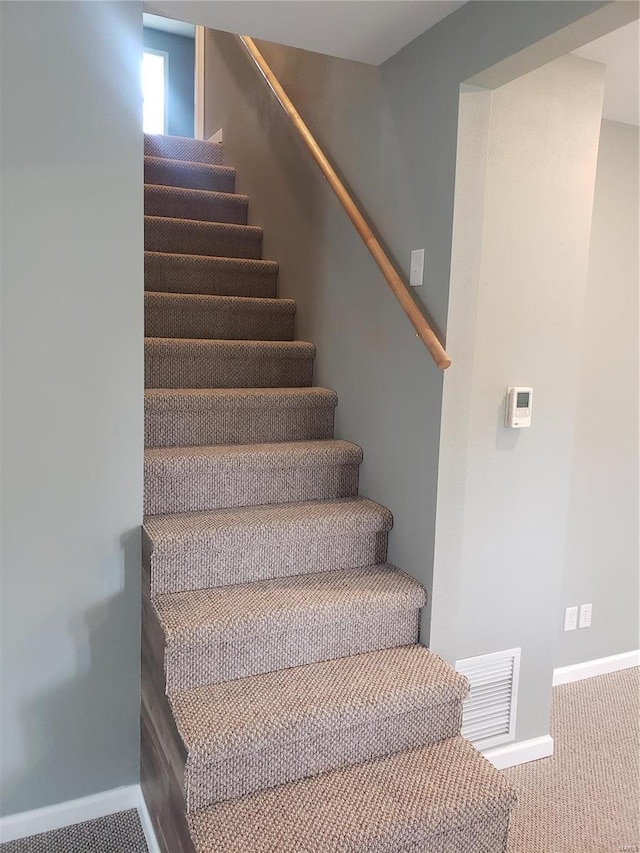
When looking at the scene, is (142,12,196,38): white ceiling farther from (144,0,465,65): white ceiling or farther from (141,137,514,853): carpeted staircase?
(144,0,465,65): white ceiling

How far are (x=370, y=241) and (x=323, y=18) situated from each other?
2.06ft

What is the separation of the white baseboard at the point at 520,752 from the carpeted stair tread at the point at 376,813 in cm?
63

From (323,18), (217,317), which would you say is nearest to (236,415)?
(217,317)

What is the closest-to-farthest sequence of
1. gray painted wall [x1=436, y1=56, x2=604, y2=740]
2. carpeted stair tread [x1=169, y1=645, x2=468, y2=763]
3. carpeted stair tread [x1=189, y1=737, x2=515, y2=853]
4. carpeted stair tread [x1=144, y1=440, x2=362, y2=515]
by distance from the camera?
1. carpeted stair tread [x1=189, y1=737, x2=515, y2=853]
2. carpeted stair tread [x1=169, y1=645, x2=468, y2=763]
3. gray painted wall [x1=436, y1=56, x2=604, y2=740]
4. carpeted stair tread [x1=144, y1=440, x2=362, y2=515]

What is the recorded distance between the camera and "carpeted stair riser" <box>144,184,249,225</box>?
3.16 m

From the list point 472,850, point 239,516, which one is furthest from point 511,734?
point 239,516

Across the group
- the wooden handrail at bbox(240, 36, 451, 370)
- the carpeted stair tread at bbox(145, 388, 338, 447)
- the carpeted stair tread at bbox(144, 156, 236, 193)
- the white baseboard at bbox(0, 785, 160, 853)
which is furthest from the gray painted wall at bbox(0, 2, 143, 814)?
the carpeted stair tread at bbox(144, 156, 236, 193)

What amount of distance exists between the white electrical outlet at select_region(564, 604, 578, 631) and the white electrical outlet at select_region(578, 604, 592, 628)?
27 mm

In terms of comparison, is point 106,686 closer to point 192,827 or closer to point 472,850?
point 192,827

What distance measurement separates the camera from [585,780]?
218 cm

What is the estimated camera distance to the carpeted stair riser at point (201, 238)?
2971 mm

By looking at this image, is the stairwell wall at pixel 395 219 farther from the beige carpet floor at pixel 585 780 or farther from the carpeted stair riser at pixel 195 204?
the carpeted stair riser at pixel 195 204

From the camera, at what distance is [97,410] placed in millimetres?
1823

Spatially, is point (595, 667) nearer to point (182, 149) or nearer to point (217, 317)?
point (217, 317)
